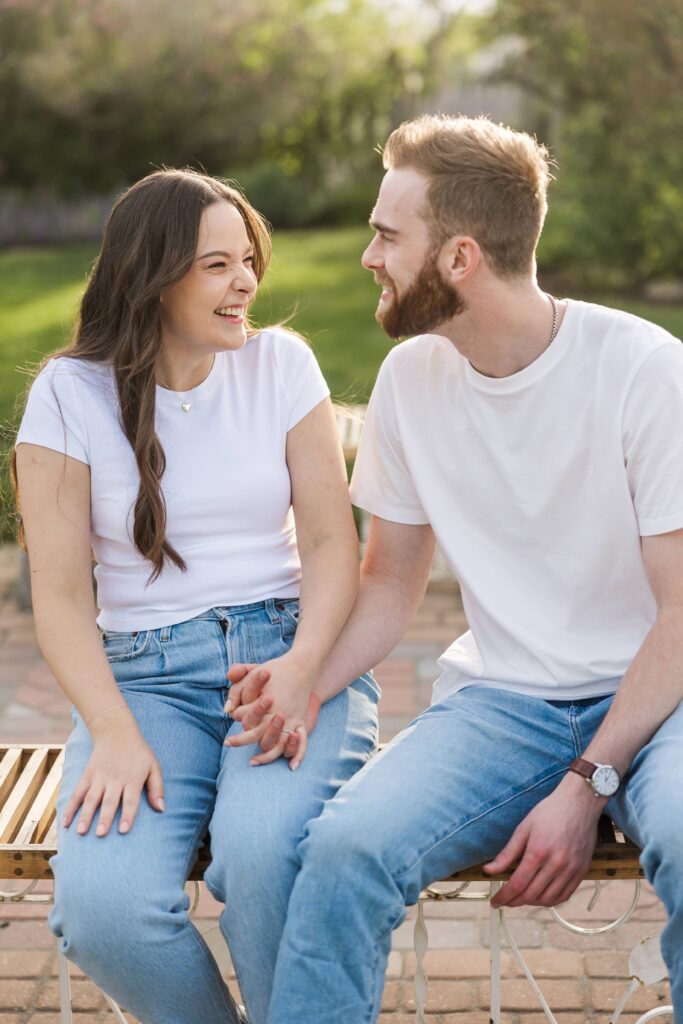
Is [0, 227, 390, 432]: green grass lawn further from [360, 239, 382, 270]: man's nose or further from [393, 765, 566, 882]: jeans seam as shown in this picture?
[393, 765, 566, 882]: jeans seam

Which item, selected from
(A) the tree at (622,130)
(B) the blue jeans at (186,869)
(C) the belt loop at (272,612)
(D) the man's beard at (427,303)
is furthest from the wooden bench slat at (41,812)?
(A) the tree at (622,130)

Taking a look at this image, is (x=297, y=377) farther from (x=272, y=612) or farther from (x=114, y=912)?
(x=114, y=912)

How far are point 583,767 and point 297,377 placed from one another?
96 centimetres

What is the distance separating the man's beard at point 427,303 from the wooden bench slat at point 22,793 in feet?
3.69

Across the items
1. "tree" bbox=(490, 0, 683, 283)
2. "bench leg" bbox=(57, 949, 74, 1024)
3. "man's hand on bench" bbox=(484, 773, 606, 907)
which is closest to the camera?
"man's hand on bench" bbox=(484, 773, 606, 907)

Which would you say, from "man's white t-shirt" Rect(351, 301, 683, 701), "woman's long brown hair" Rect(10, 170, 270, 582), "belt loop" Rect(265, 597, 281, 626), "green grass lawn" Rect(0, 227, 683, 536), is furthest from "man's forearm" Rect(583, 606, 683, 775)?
"green grass lawn" Rect(0, 227, 683, 536)

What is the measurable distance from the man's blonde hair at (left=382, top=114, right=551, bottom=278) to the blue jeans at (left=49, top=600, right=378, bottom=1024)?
932 millimetres

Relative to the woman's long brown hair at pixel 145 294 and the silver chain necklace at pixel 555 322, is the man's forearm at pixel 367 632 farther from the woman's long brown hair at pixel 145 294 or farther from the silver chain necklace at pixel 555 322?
the silver chain necklace at pixel 555 322

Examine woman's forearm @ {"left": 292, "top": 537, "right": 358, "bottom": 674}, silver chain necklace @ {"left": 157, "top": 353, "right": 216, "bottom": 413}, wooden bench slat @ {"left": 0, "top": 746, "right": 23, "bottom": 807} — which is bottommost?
wooden bench slat @ {"left": 0, "top": 746, "right": 23, "bottom": 807}

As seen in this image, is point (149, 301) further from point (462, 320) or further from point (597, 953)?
point (597, 953)

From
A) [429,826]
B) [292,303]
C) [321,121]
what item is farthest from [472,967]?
[321,121]

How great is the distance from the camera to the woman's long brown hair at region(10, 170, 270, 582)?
2.42m

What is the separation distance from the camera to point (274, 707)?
2.24 meters

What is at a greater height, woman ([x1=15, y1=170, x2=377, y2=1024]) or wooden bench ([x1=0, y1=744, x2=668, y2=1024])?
woman ([x1=15, y1=170, x2=377, y2=1024])
